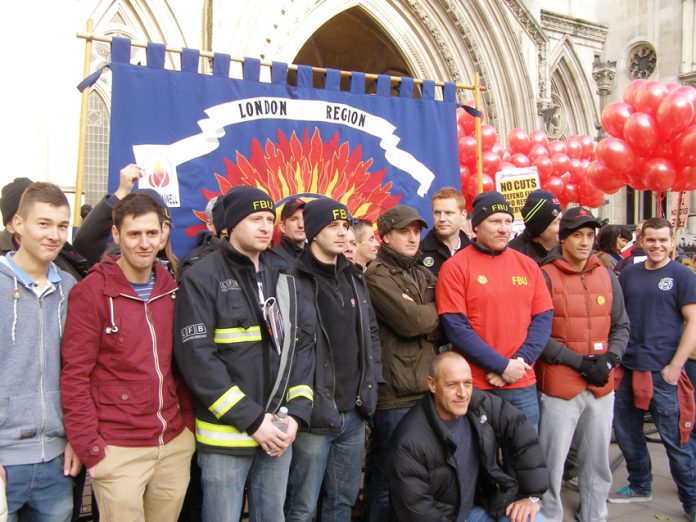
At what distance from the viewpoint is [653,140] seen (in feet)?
23.2

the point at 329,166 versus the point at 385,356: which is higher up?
the point at 329,166

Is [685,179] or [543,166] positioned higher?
[543,166]

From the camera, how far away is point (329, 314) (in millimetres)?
3080

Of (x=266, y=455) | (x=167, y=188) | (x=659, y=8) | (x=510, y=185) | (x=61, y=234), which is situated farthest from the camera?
(x=659, y=8)

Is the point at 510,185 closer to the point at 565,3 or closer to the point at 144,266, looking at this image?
the point at 144,266

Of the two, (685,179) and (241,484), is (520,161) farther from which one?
(241,484)

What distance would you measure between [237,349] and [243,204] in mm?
670

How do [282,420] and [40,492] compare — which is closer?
[40,492]

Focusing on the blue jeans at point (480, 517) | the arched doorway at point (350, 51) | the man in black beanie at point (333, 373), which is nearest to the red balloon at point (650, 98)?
the man in black beanie at point (333, 373)

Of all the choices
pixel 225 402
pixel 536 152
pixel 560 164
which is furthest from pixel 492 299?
pixel 560 164

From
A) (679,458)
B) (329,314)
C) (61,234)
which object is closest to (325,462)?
(329,314)

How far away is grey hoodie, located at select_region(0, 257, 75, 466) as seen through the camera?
2299 mm

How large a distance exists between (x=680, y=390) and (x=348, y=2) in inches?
406

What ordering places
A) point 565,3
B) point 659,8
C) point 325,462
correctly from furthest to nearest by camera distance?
point 659,8
point 565,3
point 325,462
